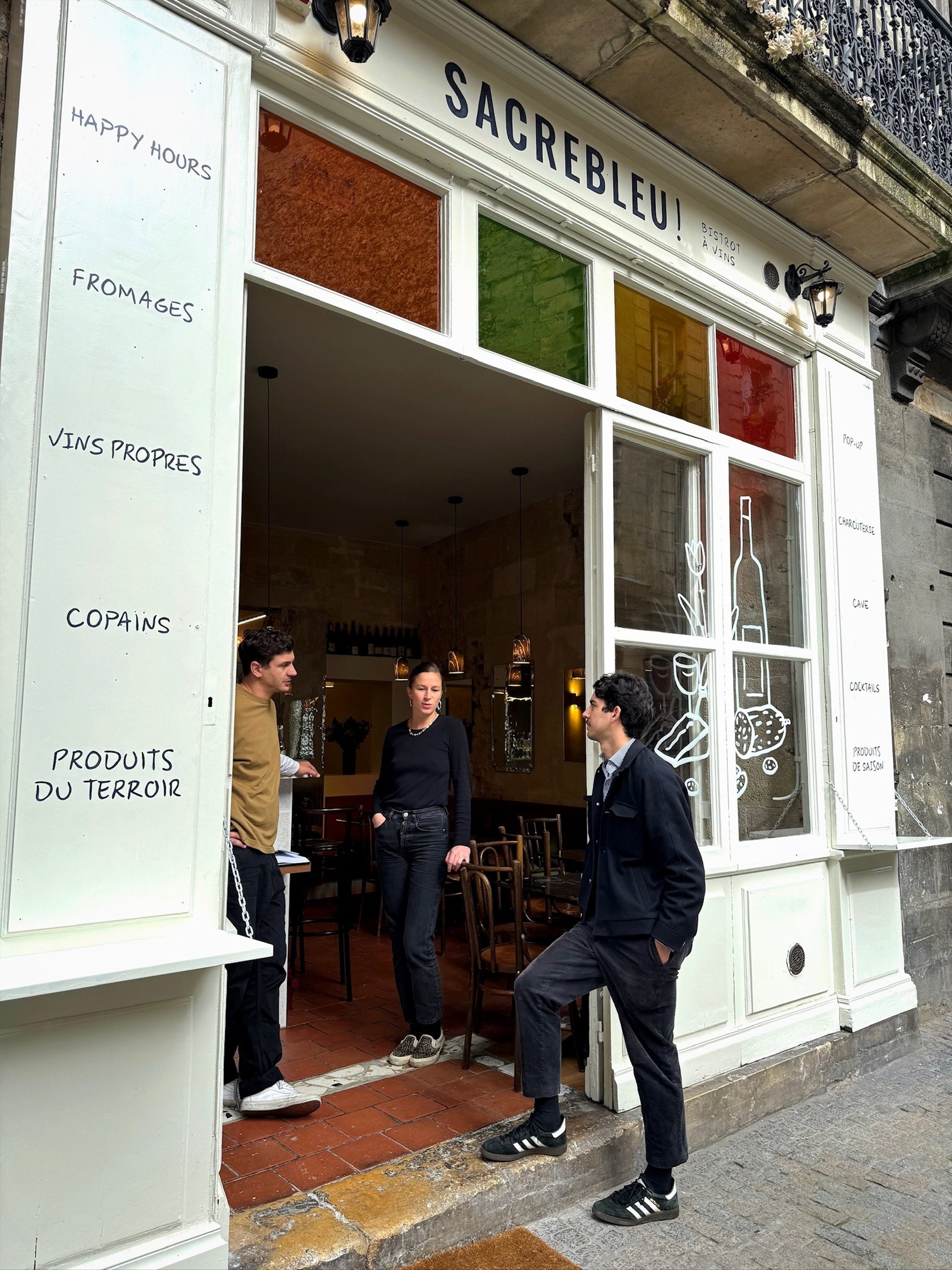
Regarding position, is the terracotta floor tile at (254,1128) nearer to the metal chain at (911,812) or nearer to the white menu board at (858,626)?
the white menu board at (858,626)

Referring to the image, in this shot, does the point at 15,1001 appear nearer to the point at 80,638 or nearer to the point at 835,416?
the point at 80,638

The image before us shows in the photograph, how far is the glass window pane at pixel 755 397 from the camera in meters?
4.85

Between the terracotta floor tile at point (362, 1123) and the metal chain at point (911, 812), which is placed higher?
the metal chain at point (911, 812)

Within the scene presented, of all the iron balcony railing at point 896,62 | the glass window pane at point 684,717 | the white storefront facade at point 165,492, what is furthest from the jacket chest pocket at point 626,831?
the iron balcony railing at point 896,62

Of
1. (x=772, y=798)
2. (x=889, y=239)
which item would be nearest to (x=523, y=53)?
(x=889, y=239)

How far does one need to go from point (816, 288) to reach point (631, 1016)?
4.15 metres

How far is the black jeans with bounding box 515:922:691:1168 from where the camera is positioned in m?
3.13

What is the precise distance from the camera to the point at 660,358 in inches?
177

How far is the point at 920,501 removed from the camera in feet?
21.1

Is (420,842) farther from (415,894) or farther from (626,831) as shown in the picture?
(626,831)

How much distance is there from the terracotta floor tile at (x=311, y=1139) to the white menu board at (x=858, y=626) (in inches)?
122

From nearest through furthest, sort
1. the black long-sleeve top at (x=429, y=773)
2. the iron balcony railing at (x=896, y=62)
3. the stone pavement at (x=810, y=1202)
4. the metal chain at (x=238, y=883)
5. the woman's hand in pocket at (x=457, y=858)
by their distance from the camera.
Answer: the metal chain at (x=238, y=883) → the stone pavement at (x=810, y=1202) → the woman's hand in pocket at (x=457, y=858) → the black long-sleeve top at (x=429, y=773) → the iron balcony railing at (x=896, y=62)

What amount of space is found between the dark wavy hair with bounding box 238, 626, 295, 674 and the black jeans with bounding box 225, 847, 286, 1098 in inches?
30.4

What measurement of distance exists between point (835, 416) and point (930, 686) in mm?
2217
